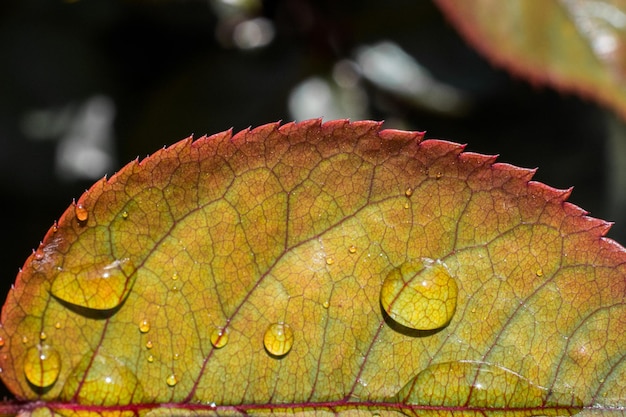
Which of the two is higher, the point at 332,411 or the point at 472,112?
the point at 472,112

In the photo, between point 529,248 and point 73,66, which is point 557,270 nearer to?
point 529,248

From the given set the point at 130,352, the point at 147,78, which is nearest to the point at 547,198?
the point at 130,352

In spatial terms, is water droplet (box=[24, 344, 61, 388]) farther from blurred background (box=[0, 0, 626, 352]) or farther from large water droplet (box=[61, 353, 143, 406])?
blurred background (box=[0, 0, 626, 352])

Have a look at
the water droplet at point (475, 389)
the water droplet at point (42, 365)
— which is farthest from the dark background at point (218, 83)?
the water droplet at point (475, 389)

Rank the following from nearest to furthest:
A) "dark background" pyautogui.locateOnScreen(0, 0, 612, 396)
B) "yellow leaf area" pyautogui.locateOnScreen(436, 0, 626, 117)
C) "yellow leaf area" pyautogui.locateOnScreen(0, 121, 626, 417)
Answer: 1. "yellow leaf area" pyautogui.locateOnScreen(0, 121, 626, 417)
2. "yellow leaf area" pyautogui.locateOnScreen(436, 0, 626, 117)
3. "dark background" pyautogui.locateOnScreen(0, 0, 612, 396)

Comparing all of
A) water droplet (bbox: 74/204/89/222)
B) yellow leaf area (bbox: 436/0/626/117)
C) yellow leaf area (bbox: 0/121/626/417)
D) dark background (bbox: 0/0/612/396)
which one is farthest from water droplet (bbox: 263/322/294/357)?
dark background (bbox: 0/0/612/396)

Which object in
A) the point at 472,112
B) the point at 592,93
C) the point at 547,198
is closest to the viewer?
the point at 547,198
